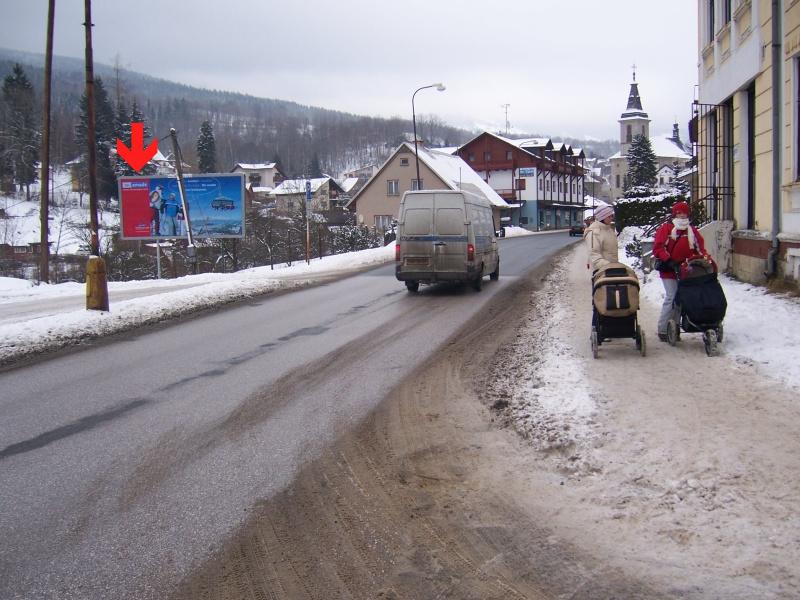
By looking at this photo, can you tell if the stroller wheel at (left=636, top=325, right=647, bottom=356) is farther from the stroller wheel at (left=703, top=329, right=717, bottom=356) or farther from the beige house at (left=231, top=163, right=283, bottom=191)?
the beige house at (left=231, top=163, right=283, bottom=191)

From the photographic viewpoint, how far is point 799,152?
1130cm

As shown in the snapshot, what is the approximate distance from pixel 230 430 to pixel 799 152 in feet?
33.1

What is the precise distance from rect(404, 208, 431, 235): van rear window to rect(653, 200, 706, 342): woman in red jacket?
8196mm

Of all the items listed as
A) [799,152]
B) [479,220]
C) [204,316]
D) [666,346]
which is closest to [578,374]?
[666,346]

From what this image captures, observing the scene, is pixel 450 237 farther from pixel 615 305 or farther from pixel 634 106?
pixel 634 106

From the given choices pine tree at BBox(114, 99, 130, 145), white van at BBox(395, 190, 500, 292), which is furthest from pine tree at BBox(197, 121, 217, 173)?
white van at BBox(395, 190, 500, 292)

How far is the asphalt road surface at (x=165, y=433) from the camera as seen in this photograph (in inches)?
152

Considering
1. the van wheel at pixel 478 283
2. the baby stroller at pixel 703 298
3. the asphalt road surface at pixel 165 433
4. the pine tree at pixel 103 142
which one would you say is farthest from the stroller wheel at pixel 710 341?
the pine tree at pixel 103 142

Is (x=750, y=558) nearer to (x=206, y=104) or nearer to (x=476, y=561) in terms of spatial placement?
(x=476, y=561)

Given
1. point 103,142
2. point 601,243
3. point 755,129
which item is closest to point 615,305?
point 601,243

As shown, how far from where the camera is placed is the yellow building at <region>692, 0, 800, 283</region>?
1138 cm

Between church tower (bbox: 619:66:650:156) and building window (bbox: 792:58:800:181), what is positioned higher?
church tower (bbox: 619:66:650:156)

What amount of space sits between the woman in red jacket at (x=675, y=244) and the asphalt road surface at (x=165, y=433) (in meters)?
2.91

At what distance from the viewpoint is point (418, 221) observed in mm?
16234
